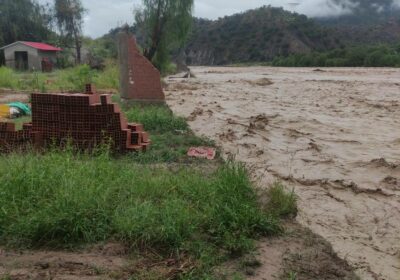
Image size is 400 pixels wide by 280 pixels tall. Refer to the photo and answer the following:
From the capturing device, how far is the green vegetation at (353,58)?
1844 inches

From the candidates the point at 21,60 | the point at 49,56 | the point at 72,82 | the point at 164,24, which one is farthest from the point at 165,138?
the point at 49,56

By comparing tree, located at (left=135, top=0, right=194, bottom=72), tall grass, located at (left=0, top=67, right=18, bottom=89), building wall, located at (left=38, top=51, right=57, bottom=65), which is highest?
tree, located at (left=135, top=0, right=194, bottom=72)

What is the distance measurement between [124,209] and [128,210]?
0.38 ft

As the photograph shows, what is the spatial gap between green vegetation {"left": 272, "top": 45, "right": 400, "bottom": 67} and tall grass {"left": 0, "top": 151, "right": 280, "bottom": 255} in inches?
1722

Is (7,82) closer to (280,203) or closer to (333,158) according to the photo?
(333,158)

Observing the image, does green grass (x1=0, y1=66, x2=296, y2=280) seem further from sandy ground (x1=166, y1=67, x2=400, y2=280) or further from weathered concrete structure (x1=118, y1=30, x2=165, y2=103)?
weathered concrete structure (x1=118, y1=30, x2=165, y2=103)

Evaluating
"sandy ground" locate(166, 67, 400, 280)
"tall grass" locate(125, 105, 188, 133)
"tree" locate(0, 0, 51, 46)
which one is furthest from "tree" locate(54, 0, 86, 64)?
"tall grass" locate(125, 105, 188, 133)

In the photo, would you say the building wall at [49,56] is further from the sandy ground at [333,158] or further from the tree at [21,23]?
the sandy ground at [333,158]

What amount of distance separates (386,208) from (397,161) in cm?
240

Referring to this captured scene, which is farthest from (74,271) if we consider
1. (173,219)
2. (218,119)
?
(218,119)

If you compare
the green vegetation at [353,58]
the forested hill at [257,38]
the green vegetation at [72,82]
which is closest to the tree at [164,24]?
the green vegetation at [72,82]

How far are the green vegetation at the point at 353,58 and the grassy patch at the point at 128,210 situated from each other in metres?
43.8

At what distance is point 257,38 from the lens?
265 ft

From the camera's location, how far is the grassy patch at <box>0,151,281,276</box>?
404cm
